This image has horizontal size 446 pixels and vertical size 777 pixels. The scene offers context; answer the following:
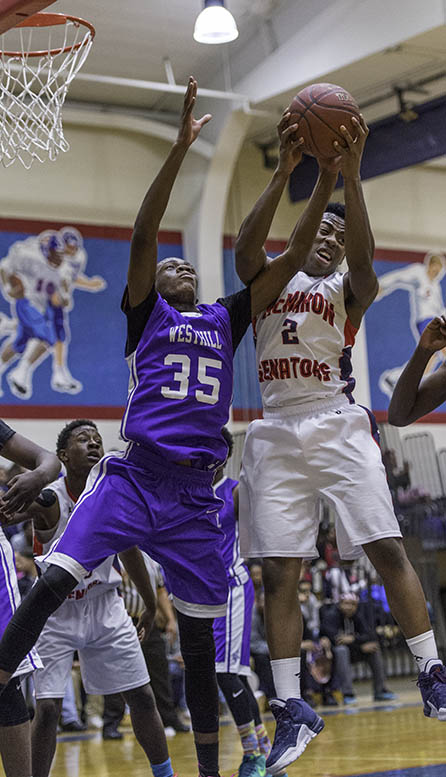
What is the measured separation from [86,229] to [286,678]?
1021cm

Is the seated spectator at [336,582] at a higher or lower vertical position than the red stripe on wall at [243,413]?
lower

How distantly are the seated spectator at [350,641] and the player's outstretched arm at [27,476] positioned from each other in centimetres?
760

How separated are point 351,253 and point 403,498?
9001 millimetres

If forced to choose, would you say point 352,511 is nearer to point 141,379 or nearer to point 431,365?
point 141,379

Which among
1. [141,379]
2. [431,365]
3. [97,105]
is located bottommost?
[141,379]

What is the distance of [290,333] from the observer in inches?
180

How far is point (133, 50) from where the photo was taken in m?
12.8

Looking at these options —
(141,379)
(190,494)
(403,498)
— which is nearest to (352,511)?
(190,494)

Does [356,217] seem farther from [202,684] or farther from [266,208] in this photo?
[202,684]

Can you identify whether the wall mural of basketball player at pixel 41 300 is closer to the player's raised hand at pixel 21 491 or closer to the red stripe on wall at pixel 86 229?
the red stripe on wall at pixel 86 229

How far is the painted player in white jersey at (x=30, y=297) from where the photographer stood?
13008mm

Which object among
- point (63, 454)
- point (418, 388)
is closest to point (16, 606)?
point (63, 454)

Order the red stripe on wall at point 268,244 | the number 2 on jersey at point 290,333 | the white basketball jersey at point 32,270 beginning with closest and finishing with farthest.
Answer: the number 2 on jersey at point 290,333 < the white basketball jersey at point 32,270 < the red stripe on wall at point 268,244

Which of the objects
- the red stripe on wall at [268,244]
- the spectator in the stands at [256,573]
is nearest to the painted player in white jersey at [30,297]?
the red stripe on wall at [268,244]
